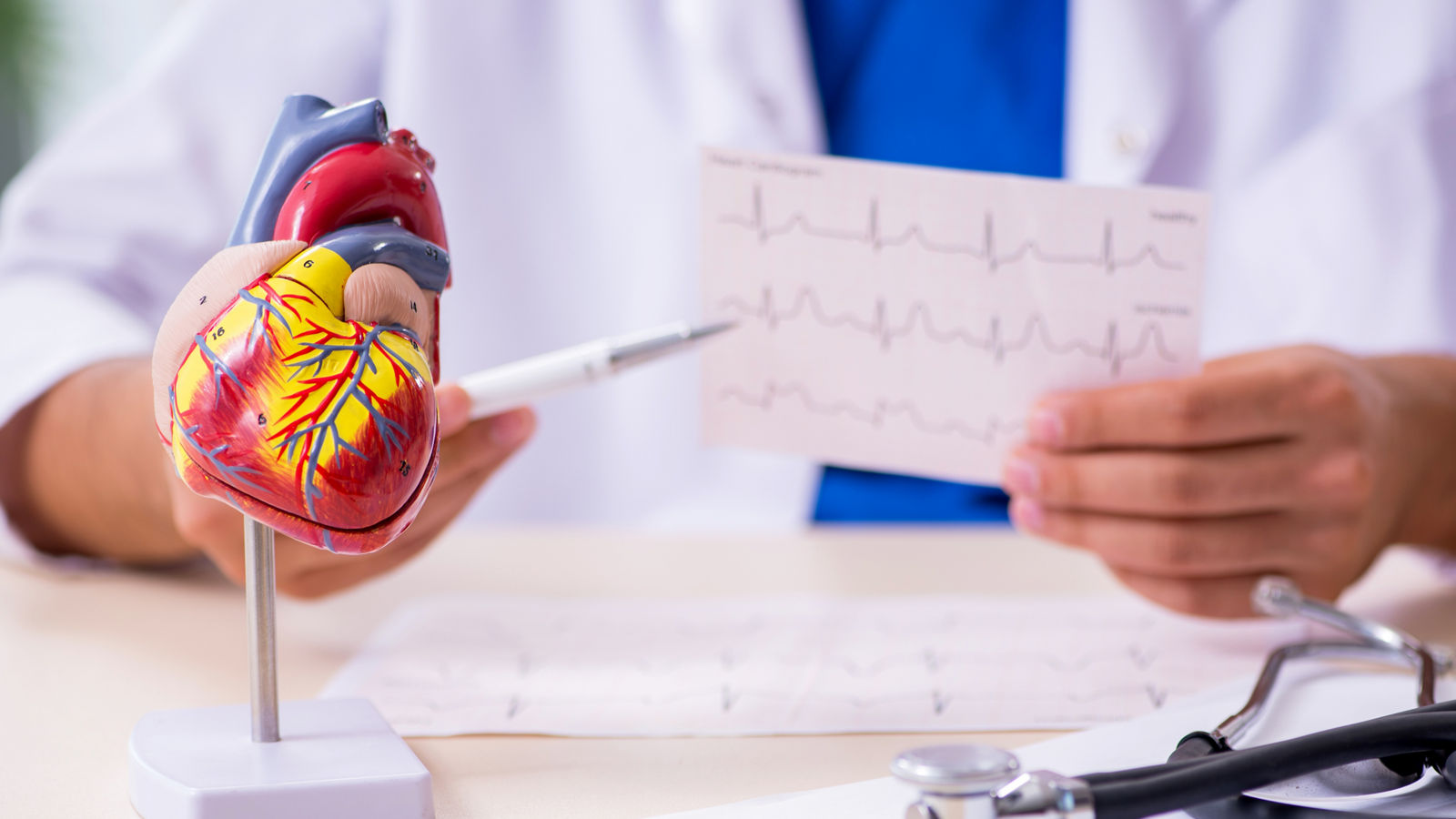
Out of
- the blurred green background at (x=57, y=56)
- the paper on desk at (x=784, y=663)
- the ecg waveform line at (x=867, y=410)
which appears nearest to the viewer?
the paper on desk at (x=784, y=663)

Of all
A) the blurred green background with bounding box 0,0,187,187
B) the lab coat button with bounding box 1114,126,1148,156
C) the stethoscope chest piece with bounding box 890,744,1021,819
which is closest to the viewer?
the stethoscope chest piece with bounding box 890,744,1021,819

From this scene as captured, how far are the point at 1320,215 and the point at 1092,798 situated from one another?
23.8 inches

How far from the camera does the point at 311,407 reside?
0.24m

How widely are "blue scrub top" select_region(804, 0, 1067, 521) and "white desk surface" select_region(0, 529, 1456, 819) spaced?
0.10 meters

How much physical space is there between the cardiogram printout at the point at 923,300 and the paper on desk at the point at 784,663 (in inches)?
2.8

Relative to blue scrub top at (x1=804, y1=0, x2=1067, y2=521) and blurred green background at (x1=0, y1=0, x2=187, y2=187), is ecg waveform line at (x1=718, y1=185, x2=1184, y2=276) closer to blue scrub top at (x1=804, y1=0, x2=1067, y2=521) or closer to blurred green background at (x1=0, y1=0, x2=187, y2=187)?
blue scrub top at (x1=804, y1=0, x2=1067, y2=521)

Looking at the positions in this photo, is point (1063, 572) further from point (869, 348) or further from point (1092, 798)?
point (1092, 798)

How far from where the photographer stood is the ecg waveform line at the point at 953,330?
45 centimetres

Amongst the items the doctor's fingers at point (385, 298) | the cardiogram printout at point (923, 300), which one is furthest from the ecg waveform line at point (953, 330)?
the doctor's fingers at point (385, 298)

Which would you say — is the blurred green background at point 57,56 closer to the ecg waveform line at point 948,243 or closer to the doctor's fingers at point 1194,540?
the ecg waveform line at point 948,243

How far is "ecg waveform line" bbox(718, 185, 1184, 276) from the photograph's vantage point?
0.43 meters

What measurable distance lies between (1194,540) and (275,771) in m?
0.35

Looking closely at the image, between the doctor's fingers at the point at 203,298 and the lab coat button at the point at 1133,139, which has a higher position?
the lab coat button at the point at 1133,139

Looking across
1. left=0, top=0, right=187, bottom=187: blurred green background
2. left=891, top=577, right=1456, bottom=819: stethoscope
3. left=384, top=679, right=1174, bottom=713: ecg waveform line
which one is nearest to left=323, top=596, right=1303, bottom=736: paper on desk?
left=384, top=679, right=1174, bottom=713: ecg waveform line
